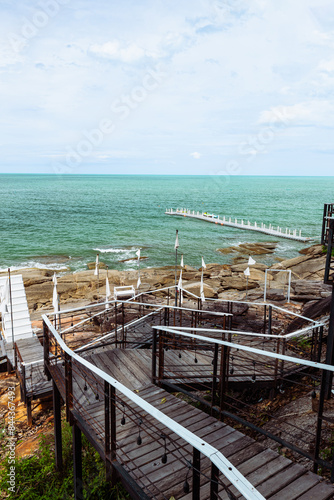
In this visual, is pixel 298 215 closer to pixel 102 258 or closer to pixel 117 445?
pixel 102 258

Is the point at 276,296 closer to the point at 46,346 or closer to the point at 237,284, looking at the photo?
the point at 237,284

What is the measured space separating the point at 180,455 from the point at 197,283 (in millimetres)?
16403

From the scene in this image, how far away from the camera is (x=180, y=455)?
4117 mm

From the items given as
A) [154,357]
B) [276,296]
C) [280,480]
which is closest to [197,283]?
[276,296]

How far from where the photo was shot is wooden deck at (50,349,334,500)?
3.45 meters

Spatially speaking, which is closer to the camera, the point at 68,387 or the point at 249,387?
the point at 68,387

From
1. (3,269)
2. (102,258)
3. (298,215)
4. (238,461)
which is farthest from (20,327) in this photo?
(298,215)

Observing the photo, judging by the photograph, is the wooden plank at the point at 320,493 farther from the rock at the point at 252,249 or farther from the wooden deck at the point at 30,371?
the rock at the point at 252,249

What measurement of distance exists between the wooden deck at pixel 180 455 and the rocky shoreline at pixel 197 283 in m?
12.7

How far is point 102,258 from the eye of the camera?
3597cm

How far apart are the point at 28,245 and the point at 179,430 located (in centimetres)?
4228

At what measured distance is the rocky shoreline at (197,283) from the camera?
18.5 metres

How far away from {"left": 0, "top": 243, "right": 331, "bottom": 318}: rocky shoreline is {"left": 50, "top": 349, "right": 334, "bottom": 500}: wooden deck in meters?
12.7

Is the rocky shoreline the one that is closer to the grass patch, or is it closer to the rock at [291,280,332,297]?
the rock at [291,280,332,297]
